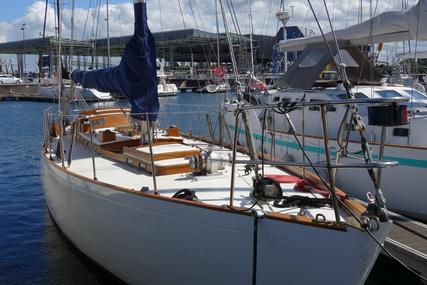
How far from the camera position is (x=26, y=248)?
32.3 ft

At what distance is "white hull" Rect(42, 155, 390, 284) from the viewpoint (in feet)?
16.8

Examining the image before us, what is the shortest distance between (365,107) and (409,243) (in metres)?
4.37

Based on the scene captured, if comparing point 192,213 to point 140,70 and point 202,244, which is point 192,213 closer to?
point 202,244

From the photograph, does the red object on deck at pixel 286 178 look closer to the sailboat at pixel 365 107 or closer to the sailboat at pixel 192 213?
the sailboat at pixel 192 213

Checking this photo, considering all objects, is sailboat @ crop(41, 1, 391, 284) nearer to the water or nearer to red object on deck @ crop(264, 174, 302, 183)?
red object on deck @ crop(264, 174, 302, 183)

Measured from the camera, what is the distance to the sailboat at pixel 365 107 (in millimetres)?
10250

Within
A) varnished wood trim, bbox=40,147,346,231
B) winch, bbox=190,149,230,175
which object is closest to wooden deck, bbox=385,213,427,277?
winch, bbox=190,149,230,175

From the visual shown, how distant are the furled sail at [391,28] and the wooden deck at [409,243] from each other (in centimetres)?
388

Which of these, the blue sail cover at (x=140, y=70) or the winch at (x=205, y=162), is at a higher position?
the blue sail cover at (x=140, y=70)

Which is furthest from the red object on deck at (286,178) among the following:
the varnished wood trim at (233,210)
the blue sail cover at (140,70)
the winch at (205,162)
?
the blue sail cover at (140,70)

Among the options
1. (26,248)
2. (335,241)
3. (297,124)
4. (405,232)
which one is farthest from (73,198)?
(297,124)

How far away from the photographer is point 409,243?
8.06m

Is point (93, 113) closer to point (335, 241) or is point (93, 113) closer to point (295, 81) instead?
point (295, 81)

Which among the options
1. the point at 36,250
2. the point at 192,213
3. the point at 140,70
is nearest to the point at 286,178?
the point at 192,213
